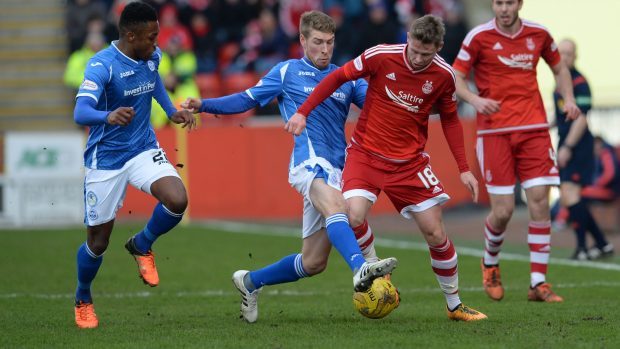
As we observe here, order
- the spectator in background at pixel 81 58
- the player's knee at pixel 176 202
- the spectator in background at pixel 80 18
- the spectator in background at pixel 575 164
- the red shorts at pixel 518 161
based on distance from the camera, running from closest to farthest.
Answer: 1. the player's knee at pixel 176 202
2. the red shorts at pixel 518 161
3. the spectator in background at pixel 575 164
4. the spectator in background at pixel 81 58
5. the spectator in background at pixel 80 18

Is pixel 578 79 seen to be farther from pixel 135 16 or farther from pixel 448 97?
pixel 135 16

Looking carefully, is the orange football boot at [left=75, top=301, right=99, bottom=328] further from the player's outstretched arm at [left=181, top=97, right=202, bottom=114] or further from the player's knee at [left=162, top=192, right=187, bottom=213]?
the player's outstretched arm at [left=181, top=97, right=202, bottom=114]

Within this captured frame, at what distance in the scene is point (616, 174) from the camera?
1722 centimetres

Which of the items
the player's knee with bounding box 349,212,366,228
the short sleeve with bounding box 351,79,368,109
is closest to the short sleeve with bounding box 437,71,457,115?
the short sleeve with bounding box 351,79,368,109

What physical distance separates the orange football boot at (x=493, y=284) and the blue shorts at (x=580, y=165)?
3.87 meters

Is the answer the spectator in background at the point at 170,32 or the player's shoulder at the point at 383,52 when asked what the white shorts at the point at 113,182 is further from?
the spectator in background at the point at 170,32

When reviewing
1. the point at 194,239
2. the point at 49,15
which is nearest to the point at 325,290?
the point at 194,239

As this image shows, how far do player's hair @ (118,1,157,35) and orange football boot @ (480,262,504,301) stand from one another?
3623 mm

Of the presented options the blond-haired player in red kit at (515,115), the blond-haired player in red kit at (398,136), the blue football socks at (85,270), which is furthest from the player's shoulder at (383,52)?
the blue football socks at (85,270)

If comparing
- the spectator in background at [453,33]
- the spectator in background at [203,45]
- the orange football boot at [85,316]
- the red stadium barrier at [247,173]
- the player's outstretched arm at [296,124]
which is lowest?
the red stadium barrier at [247,173]

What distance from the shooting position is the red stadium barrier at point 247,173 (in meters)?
19.8

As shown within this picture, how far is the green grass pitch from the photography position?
7.59 metres

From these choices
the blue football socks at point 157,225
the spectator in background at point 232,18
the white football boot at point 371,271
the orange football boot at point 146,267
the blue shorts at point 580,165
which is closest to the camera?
the white football boot at point 371,271

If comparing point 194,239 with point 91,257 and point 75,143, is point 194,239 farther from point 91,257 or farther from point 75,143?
point 91,257
